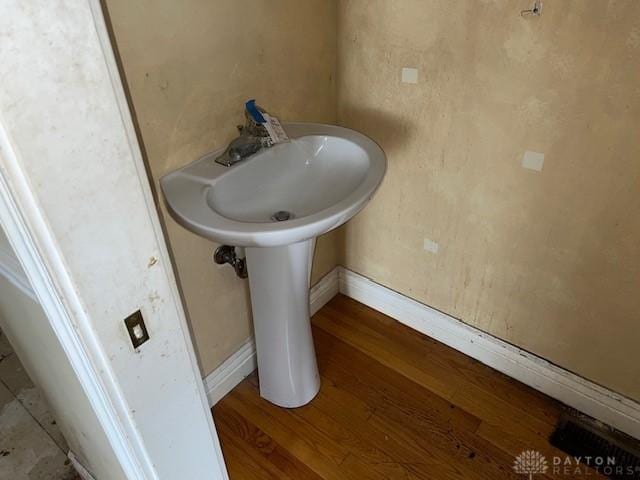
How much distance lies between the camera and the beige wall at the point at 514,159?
3.75ft

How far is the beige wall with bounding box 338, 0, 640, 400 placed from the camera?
1142 millimetres

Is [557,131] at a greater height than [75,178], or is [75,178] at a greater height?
[75,178]

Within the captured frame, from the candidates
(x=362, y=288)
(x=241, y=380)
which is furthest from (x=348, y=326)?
(x=241, y=380)

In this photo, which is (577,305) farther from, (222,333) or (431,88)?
(222,333)

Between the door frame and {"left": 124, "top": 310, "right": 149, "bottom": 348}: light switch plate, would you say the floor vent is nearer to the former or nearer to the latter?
the door frame

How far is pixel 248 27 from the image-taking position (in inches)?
48.5

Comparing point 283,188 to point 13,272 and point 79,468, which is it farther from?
point 79,468

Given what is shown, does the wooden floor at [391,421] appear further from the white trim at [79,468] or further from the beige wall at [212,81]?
the white trim at [79,468]

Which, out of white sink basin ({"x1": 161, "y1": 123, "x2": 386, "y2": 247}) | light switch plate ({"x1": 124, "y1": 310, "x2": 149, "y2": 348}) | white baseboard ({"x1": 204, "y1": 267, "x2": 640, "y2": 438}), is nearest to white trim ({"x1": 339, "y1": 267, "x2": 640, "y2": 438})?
white baseboard ({"x1": 204, "y1": 267, "x2": 640, "y2": 438})

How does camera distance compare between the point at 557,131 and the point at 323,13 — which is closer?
the point at 557,131

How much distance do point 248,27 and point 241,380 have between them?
1.16 metres

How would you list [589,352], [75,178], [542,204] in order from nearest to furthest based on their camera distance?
[75,178], [542,204], [589,352]

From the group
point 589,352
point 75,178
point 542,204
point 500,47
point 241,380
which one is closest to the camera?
point 75,178

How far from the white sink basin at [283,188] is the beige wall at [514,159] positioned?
28cm
